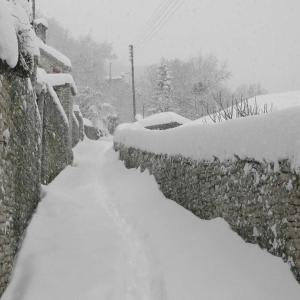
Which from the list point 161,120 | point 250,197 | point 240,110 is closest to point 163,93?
point 161,120

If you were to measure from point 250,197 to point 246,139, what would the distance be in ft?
2.90

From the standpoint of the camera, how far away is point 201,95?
1789 inches

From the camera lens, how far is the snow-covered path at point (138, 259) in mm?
5359

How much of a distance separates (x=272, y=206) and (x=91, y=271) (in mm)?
3021

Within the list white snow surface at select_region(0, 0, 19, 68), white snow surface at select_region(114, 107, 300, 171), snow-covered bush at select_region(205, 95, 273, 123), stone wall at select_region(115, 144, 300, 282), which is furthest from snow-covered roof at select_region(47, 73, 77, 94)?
white snow surface at select_region(0, 0, 19, 68)

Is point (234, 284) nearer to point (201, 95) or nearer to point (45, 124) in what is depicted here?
point (45, 124)

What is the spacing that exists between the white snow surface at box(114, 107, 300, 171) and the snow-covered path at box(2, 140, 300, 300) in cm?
132

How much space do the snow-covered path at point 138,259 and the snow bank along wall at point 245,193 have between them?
21cm

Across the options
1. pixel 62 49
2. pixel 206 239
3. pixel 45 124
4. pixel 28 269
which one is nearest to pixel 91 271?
pixel 28 269

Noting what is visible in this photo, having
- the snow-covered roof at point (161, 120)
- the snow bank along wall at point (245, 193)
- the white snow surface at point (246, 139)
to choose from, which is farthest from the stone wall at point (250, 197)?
the snow-covered roof at point (161, 120)

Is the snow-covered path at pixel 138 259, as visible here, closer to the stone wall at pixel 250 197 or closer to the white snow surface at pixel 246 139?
the stone wall at pixel 250 197

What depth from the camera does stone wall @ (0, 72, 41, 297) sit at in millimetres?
5527

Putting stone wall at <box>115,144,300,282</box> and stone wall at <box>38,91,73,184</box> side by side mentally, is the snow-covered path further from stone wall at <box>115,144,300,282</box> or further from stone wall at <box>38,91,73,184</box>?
stone wall at <box>38,91,73,184</box>


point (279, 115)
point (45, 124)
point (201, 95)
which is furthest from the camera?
point (201, 95)
